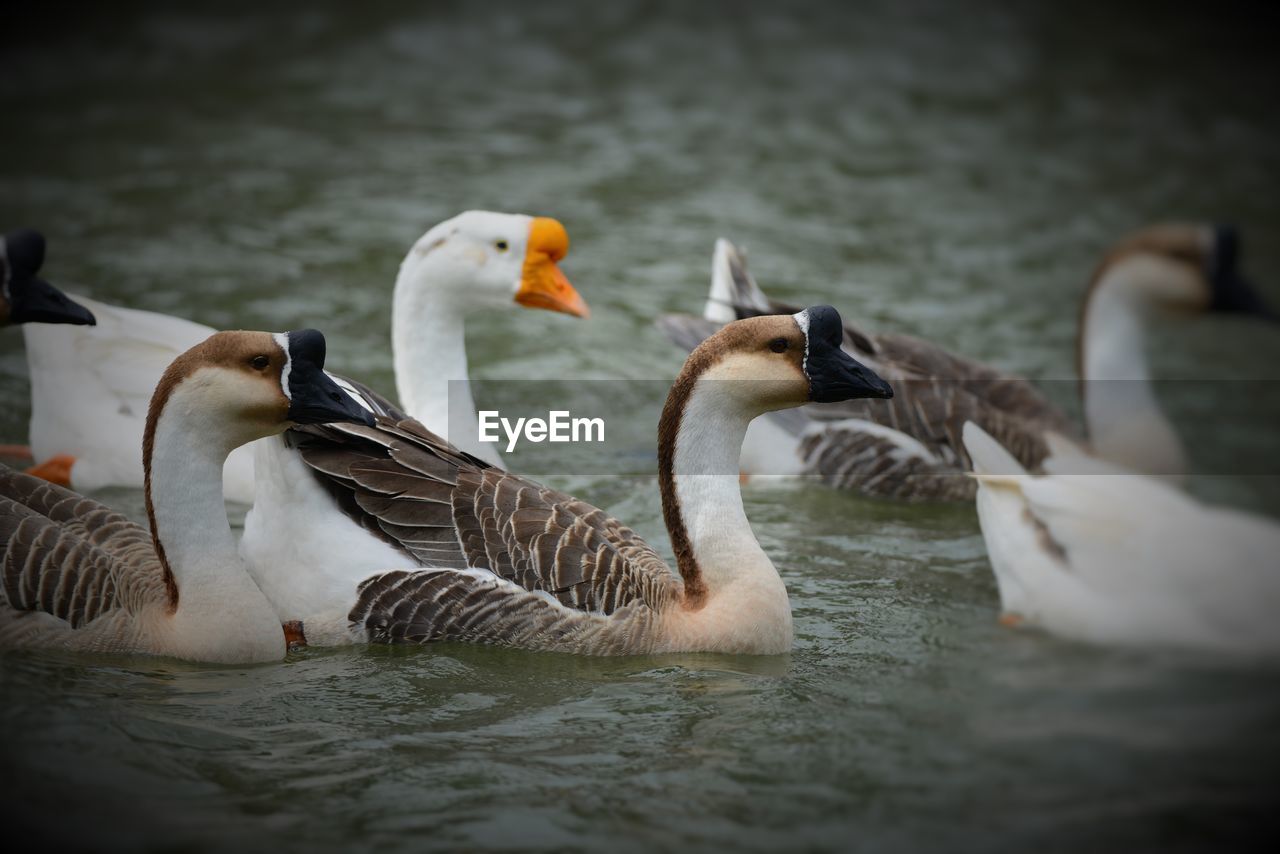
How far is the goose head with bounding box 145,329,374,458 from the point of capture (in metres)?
5.75

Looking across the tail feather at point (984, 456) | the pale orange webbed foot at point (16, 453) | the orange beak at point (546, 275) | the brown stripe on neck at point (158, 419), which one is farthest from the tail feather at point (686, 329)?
the brown stripe on neck at point (158, 419)

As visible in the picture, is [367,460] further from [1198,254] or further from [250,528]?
A: [1198,254]

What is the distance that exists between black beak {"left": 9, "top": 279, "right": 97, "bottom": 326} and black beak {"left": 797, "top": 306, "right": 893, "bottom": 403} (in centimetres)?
314

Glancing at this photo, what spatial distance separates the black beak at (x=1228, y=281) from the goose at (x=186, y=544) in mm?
4590

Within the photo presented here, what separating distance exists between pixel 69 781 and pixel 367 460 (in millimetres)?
1855

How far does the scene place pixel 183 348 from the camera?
26.0 ft

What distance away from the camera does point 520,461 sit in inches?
360

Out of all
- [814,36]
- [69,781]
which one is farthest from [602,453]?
[814,36]

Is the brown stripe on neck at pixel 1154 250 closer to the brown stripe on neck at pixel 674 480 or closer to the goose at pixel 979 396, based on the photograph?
the goose at pixel 979 396

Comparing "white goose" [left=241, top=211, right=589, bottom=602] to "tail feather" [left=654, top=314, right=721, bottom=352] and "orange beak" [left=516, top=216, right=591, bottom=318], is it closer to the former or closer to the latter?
"orange beak" [left=516, top=216, right=591, bottom=318]

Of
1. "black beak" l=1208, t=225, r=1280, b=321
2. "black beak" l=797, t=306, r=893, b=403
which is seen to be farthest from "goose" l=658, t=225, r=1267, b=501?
"black beak" l=797, t=306, r=893, b=403

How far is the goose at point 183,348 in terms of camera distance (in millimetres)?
8008

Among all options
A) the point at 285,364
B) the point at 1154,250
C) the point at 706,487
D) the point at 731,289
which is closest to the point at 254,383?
the point at 285,364

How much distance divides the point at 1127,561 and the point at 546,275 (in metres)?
3.80
